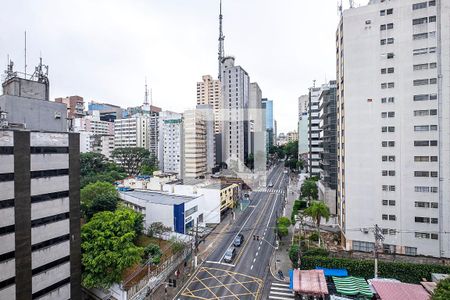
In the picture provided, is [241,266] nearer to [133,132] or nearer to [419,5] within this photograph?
[419,5]

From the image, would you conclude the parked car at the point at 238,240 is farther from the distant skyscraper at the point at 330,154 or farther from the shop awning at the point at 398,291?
the shop awning at the point at 398,291

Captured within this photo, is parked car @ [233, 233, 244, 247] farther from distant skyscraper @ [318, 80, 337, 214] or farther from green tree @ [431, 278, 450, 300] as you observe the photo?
green tree @ [431, 278, 450, 300]

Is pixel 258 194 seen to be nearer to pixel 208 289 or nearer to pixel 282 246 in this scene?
pixel 282 246

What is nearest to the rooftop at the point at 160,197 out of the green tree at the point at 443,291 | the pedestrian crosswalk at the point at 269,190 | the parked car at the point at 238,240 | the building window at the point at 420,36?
the parked car at the point at 238,240

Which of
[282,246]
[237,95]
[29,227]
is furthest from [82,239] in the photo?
[237,95]

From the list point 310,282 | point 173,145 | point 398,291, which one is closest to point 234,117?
point 173,145

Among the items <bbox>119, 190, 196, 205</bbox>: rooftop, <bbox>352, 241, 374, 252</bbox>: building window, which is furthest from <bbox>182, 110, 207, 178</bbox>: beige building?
<bbox>352, 241, 374, 252</bbox>: building window
